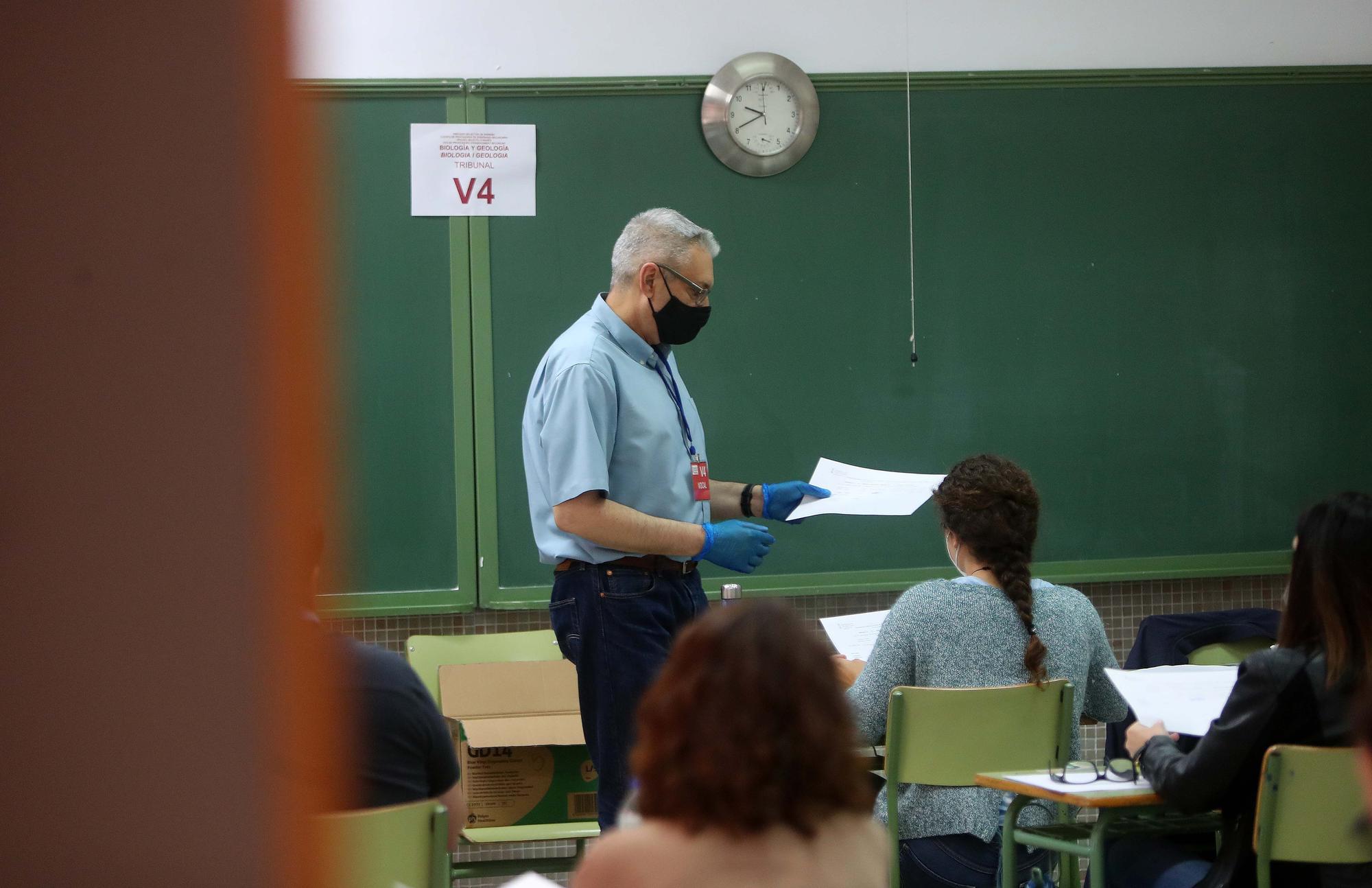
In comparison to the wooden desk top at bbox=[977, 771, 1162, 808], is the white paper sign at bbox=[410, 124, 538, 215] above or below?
above

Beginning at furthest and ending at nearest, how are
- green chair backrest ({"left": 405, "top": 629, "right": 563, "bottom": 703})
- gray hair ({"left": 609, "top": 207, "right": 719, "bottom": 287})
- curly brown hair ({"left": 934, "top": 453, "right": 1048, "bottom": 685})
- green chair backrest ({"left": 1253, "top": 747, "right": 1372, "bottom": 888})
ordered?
green chair backrest ({"left": 405, "top": 629, "right": 563, "bottom": 703})
gray hair ({"left": 609, "top": 207, "right": 719, "bottom": 287})
curly brown hair ({"left": 934, "top": 453, "right": 1048, "bottom": 685})
green chair backrest ({"left": 1253, "top": 747, "right": 1372, "bottom": 888})

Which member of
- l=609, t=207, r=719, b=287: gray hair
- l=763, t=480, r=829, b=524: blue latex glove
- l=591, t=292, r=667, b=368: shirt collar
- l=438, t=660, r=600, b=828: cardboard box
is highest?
l=609, t=207, r=719, b=287: gray hair

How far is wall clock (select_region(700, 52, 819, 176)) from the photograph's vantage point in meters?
3.78

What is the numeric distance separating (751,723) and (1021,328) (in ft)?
10.0

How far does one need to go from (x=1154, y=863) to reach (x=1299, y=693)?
Answer: 0.49 meters

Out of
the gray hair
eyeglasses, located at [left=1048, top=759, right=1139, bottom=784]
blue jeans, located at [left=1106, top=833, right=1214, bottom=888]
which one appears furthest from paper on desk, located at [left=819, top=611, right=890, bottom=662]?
the gray hair

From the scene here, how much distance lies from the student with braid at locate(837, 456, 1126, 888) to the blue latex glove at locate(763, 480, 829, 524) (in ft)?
1.30

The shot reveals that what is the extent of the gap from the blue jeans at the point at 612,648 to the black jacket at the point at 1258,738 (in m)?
0.96

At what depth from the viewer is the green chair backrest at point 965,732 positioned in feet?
7.75

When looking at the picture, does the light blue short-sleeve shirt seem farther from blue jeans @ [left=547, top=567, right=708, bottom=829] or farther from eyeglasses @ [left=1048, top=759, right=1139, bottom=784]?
eyeglasses @ [left=1048, top=759, right=1139, bottom=784]

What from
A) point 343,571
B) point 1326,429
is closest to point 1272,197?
point 1326,429

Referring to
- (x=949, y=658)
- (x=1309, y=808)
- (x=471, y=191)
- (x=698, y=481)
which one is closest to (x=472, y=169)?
(x=471, y=191)

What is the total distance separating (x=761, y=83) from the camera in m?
3.81

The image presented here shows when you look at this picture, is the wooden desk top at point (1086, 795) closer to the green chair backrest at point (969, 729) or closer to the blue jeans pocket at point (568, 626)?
the green chair backrest at point (969, 729)
